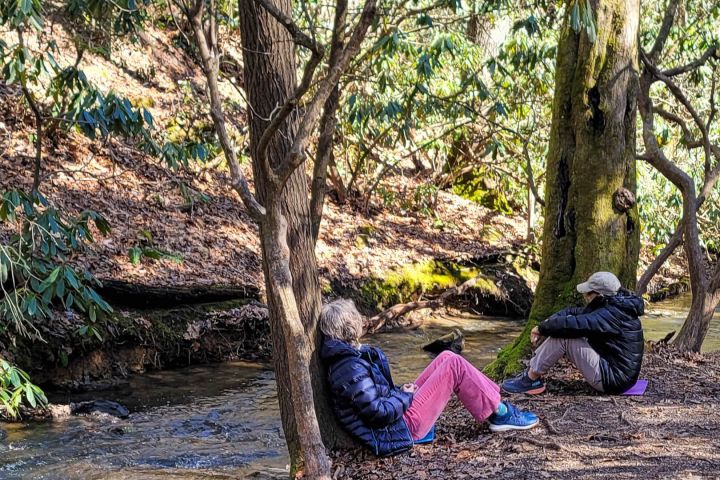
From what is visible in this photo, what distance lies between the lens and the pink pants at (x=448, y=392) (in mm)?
5156

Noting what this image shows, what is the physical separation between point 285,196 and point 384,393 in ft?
4.78

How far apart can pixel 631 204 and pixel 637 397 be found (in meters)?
1.90

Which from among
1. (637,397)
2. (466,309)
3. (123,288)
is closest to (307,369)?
(637,397)

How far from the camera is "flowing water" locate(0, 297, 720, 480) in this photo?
613cm

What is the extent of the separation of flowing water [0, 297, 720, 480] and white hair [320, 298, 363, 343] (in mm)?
1768

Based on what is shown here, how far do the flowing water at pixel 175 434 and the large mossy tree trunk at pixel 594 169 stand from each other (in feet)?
8.09

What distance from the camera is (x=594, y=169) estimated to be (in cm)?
700

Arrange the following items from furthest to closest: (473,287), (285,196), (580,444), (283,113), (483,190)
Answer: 1. (483,190)
2. (473,287)
3. (580,444)
4. (285,196)
5. (283,113)

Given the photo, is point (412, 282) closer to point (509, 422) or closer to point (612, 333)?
point (612, 333)

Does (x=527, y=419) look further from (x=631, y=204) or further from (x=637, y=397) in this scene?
(x=631, y=204)

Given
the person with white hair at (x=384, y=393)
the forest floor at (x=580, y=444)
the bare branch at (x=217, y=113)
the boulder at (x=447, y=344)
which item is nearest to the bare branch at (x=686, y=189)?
the forest floor at (x=580, y=444)

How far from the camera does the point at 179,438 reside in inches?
279

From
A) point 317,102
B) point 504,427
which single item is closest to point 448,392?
point 504,427

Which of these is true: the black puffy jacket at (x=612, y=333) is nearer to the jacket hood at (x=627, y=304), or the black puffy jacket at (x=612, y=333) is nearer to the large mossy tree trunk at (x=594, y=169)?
the jacket hood at (x=627, y=304)
